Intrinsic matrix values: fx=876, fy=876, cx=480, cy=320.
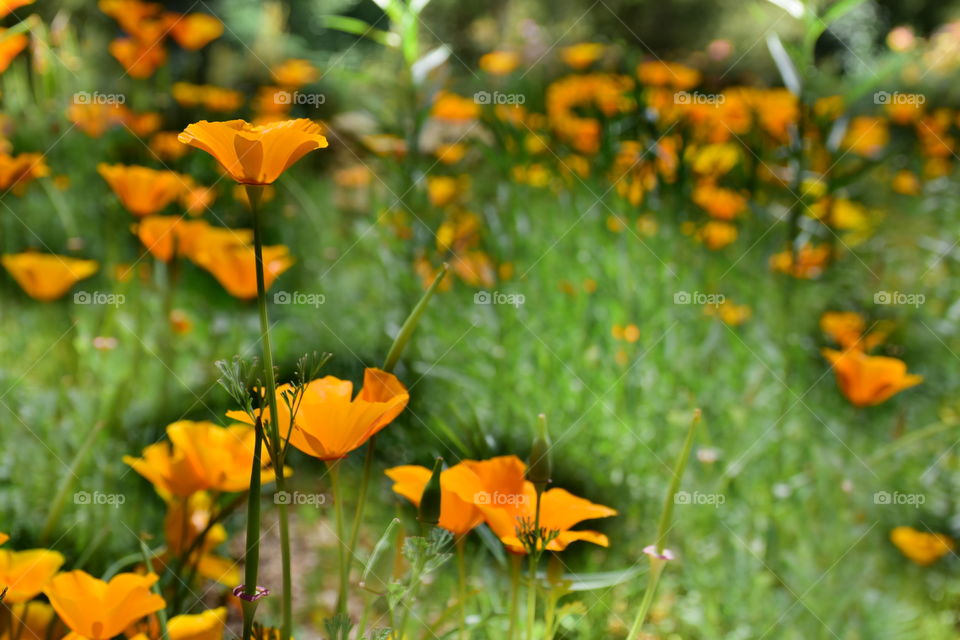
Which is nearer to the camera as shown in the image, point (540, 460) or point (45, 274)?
point (540, 460)

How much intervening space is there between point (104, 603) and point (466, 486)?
0.29 meters

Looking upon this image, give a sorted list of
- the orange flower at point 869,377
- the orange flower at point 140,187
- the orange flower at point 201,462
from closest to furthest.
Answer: the orange flower at point 201,462 < the orange flower at point 869,377 < the orange flower at point 140,187

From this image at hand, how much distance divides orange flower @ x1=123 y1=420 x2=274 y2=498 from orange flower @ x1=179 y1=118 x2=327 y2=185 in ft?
0.98

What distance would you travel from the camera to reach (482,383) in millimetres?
1691

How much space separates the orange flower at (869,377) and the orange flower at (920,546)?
0.26 metres

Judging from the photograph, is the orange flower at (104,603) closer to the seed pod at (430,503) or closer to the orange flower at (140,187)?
the seed pod at (430,503)

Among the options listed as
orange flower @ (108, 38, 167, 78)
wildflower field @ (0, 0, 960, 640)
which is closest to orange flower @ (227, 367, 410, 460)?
wildflower field @ (0, 0, 960, 640)

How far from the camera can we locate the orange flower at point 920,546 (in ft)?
4.52

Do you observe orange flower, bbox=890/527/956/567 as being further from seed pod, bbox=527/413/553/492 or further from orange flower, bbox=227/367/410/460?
orange flower, bbox=227/367/410/460

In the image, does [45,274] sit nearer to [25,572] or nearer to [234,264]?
[234,264]

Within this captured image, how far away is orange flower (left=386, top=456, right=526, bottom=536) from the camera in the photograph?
26.6 inches

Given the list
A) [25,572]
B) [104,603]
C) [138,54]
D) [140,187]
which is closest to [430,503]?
[104,603]

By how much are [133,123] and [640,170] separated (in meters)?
1.27

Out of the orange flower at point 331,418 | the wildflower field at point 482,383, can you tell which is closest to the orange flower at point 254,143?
the wildflower field at point 482,383
